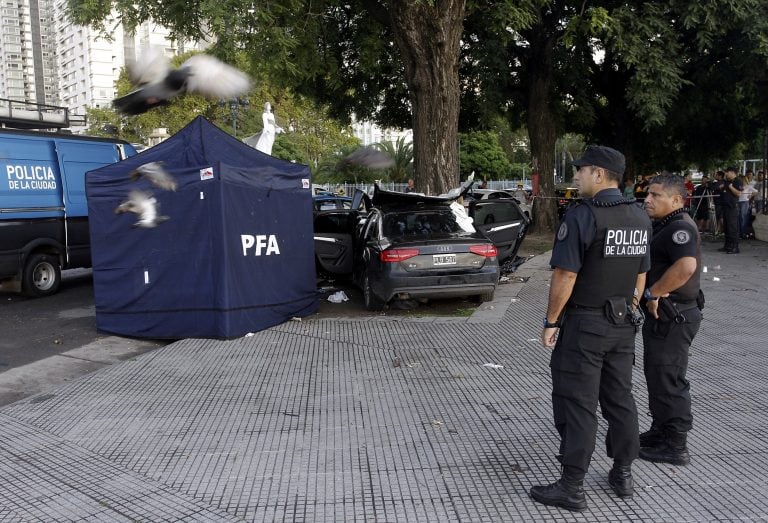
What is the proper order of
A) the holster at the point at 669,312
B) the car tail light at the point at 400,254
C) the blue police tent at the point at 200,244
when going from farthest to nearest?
the car tail light at the point at 400,254, the blue police tent at the point at 200,244, the holster at the point at 669,312

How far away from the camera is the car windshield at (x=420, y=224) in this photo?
928 centimetres

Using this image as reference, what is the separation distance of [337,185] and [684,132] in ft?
71.2

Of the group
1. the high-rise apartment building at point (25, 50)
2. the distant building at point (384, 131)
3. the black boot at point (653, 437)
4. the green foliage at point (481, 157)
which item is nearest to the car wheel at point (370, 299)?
the black boot at point (653, 437)

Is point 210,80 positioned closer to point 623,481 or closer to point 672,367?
point 672,367

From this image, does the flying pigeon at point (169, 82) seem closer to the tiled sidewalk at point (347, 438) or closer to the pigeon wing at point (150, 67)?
the pigeon wing at point (150, 67)

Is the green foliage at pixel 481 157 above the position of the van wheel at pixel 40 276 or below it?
above

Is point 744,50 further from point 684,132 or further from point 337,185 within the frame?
point 337,185

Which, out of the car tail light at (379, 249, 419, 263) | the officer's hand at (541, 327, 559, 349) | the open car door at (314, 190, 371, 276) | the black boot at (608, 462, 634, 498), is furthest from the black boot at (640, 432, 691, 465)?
the open car door at (314, 190, 371, 276)

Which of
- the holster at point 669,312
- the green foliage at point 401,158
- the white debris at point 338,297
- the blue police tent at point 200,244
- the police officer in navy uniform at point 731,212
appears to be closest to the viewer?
the holster at point 669,312

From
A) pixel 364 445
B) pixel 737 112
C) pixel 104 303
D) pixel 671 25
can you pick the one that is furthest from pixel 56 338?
pixel 737 112

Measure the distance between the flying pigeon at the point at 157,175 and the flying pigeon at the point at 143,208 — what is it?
8.2 inches

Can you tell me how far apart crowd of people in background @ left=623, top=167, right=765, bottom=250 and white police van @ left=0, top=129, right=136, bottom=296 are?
938cm

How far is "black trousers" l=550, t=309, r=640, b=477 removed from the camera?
3447mm

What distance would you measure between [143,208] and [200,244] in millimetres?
874
